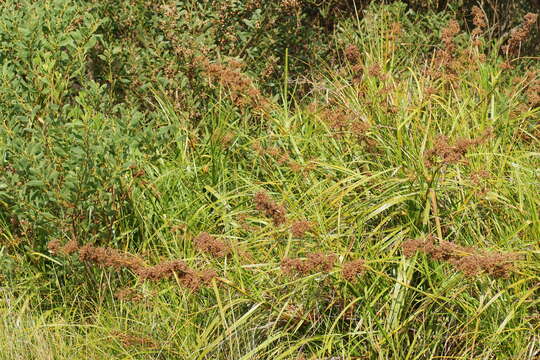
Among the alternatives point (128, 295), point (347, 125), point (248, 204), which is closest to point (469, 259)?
point (128, 295)

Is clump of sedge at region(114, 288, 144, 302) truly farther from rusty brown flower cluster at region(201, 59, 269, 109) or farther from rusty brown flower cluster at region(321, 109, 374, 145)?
rusty brown flower cluster at region(321, 109, 374, 145)

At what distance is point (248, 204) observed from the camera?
4.99 m

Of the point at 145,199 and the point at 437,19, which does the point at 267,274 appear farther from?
the point at 437,19

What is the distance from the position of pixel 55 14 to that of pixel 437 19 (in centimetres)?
290

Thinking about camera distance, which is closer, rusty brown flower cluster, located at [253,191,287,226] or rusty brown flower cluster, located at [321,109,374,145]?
rusty brown flower cluster, located at [253,191,287,226]

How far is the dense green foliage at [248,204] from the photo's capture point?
397cm

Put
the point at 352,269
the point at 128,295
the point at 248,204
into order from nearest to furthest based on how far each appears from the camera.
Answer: the point at 352,269, the point at 128,295, the point at 248,204

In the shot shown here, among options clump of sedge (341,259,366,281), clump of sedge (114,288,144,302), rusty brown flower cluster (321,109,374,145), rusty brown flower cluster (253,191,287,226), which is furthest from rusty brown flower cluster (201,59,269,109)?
clump of sedge (341,259,366,281)

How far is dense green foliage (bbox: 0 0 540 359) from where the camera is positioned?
397 cm

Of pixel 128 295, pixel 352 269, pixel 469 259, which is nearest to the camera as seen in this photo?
pixel 469 259

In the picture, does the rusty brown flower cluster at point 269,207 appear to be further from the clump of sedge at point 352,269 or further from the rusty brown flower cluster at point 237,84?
the rusty brown flower cluster at point 237,84

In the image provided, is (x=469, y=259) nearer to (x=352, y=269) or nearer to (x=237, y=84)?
(x=352, y=269)

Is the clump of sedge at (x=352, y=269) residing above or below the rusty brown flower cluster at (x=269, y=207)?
below

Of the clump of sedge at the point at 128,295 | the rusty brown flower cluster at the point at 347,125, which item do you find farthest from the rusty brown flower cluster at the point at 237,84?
the clump of sedge at the point at 128,295
